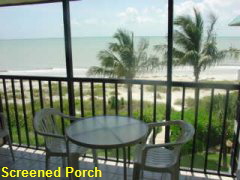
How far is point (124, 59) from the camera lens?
12.0 meters

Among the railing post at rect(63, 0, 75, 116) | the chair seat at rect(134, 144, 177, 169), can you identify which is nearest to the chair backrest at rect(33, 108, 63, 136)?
the railing post at rect(63, 0, 75, 116)

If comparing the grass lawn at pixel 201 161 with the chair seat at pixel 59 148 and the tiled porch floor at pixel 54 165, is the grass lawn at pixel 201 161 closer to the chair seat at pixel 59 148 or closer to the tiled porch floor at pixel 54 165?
the tiled porch floor at pixel 54 165

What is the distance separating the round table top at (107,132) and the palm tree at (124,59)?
985 centimetres

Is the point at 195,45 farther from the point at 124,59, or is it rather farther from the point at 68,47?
the point at 68,47

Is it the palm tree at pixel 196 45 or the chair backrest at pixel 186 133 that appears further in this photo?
the palm tree at pixel 196 45

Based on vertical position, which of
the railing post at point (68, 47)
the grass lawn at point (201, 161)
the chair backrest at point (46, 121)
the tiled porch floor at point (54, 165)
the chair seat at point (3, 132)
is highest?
the railing post at point (68, 47)

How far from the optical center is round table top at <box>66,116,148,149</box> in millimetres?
1715

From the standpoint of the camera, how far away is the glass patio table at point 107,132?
67.4 inches

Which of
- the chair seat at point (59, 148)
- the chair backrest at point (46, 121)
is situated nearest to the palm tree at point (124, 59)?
the chair backrest at point (46, 121)

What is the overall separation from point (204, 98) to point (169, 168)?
40.3 feet

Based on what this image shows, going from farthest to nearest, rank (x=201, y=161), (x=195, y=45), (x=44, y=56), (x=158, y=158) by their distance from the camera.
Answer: (x=44, y=56) → (x=195, y=45) → (x=201, y=161) → (x=158, y=158)

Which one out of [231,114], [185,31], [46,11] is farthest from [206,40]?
[46,11]

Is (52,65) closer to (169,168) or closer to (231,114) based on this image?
(231,114)

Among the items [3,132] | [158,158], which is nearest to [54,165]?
[3,132]
